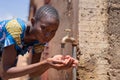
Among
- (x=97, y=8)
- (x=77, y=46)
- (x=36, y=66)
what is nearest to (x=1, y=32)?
(x=36, y=66)

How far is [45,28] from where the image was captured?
2348 millimetres

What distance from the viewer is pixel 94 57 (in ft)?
12.0

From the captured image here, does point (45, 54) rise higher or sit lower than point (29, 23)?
lower

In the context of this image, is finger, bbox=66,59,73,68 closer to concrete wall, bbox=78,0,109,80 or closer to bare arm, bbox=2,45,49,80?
bare arm, bbox=2,45,49,80

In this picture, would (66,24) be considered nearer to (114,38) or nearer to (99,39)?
(99,39)

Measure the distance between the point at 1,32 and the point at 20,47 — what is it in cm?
21

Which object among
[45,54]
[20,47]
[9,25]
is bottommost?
[45,54]

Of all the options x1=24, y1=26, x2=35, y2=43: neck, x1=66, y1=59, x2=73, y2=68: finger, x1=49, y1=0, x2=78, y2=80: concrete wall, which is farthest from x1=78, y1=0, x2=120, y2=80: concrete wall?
x1=66, y1=59, x2=73, y2=68: finger

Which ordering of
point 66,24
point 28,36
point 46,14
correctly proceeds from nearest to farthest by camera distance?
point 46,14, point 28,36, point 66,24

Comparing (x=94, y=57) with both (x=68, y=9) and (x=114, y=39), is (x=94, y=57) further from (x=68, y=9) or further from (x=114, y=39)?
(x=68, y=9)

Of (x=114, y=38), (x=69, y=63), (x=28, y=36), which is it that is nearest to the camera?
(x=69, y=63)

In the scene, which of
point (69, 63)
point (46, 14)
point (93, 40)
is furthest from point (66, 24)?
point (69, 63)

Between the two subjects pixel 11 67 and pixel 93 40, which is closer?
pixel 11 67

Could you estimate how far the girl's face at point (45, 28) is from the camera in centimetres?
233
